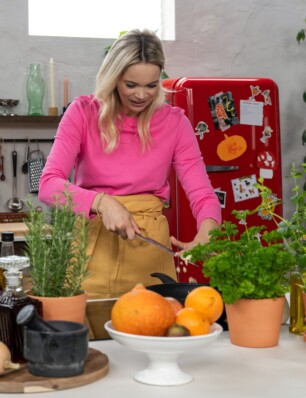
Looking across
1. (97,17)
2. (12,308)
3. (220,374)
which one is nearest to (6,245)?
(12,308)

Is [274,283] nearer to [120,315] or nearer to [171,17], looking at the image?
[120,315]

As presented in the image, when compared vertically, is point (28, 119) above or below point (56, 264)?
above

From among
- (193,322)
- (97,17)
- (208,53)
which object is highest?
(97,17)

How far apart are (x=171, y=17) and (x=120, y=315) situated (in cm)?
384

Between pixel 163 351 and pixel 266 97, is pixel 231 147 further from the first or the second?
pixel 163 351

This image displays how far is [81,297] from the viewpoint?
149cm

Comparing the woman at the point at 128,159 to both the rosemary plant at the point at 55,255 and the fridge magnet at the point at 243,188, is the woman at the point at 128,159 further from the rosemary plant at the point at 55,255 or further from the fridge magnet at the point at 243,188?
the fridge magnet at the point at 243,188

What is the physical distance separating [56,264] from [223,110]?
288 centimetres

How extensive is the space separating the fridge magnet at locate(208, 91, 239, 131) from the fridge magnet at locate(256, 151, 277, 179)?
25cm

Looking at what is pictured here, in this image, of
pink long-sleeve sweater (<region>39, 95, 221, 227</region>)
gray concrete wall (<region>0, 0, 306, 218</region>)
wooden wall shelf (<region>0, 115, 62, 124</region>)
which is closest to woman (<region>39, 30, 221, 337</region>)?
pink long-sleeve sweater (<region>39, 95, 221, 227</region>)

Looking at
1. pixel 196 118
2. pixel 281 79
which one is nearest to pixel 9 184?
pixel 196 118

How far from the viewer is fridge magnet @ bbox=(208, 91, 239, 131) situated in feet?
13.8

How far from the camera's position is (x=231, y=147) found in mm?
4238

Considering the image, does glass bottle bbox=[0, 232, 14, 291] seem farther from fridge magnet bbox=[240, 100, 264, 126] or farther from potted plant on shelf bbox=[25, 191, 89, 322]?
fridge magnet bbox=[240, 100, 264, 126]
